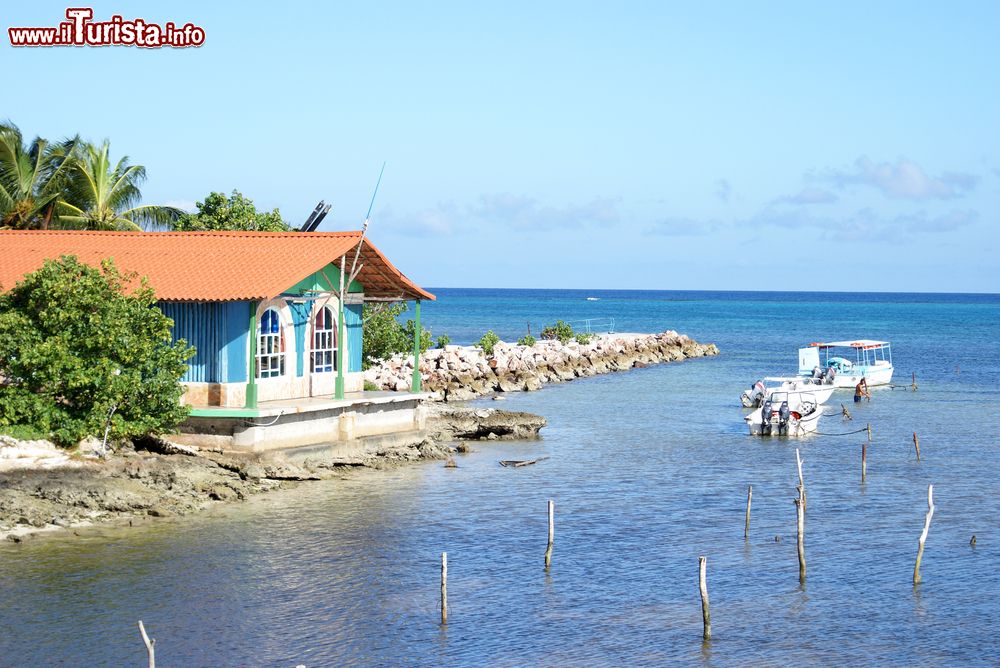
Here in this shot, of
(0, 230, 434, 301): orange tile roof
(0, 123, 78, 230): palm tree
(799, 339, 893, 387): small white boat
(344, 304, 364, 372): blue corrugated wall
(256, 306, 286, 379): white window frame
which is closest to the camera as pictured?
(0, 230, 434, 301): orange tile roof

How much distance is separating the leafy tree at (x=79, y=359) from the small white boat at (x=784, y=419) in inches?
987

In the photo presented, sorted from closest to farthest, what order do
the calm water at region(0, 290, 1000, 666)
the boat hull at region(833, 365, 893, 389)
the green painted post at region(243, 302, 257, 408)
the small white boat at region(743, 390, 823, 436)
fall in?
the calm water at region(0, 290, 1000, 666)
the green painted post at region(243, 302, 257, 408)
the small white boat at region(743, 390, 823, 436)
the boat hull at region(833, 365, 893, 389)

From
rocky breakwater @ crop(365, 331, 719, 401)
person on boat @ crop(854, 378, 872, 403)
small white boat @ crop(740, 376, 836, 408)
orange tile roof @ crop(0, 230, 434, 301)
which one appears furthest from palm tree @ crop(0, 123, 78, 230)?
person on boat @ crop(854, 378, 872, 403)

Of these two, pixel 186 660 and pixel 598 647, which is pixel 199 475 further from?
pixel 598 647

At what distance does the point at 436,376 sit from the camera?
60.7 m

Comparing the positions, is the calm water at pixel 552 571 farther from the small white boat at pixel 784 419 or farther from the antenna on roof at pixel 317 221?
the antenna on roof at pixel 317 221

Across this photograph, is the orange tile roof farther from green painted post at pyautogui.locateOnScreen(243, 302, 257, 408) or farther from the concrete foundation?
the concrete foundation

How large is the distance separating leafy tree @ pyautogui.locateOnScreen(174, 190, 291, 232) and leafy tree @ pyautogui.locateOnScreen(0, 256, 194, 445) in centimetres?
1789

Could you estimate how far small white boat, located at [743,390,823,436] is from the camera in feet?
153

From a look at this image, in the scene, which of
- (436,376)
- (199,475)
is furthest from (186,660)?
(436,376)

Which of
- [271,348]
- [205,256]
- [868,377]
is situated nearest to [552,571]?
[271,348]

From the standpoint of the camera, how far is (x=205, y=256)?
35.0m

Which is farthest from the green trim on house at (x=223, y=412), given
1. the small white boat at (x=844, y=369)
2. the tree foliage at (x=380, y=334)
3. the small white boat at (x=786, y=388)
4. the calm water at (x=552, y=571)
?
the small white boat at (x=844, y=369)

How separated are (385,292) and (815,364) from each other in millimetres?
35046
